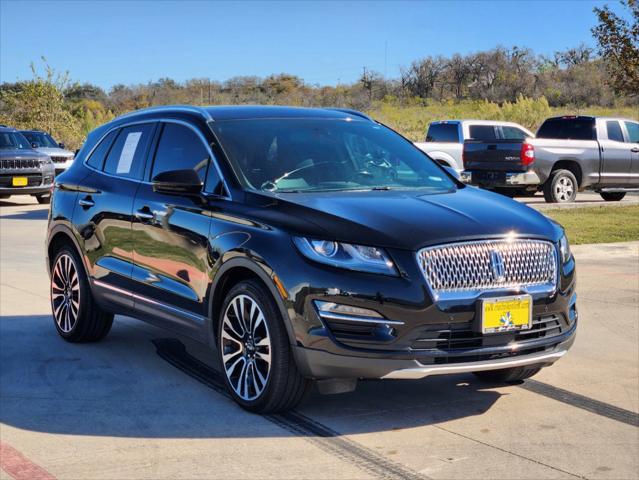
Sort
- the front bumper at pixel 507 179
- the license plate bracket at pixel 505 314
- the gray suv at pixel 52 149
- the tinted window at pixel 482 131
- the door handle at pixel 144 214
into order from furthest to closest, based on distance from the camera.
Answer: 1. the gray suv at pixel 52 149
2. the tinted window at pixel 482 131
3. the front bumper at pixel 507 179
4. the door handle at pixel 144 214
5. the license plate bracket at pixel 505 314

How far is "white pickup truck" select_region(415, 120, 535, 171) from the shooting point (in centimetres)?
2431

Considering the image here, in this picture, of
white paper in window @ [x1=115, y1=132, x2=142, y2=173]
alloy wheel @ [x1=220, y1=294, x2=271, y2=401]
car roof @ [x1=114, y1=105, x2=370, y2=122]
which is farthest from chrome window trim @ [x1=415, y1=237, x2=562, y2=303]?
white paper in window @ [x1=115, y1=132, x2=142, y2=173]

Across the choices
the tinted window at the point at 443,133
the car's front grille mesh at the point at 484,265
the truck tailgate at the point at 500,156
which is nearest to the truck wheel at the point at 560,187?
the truck tailgate at the point at 500,156

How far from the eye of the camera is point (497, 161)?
830 inches

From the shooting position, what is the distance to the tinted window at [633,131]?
23.3 m

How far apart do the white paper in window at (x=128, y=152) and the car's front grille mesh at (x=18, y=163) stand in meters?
17.3

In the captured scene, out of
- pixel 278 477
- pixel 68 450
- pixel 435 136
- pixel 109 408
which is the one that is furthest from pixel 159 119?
pixel 435 136

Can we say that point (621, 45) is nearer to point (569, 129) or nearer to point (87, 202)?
point (569, 129)

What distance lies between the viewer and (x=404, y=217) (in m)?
5.81

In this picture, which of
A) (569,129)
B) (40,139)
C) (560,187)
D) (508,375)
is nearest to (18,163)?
(40,139)

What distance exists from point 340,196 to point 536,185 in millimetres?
16038

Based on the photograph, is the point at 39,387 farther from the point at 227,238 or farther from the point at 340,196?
the point at 340,196

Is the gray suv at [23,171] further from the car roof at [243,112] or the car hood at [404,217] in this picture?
the car hood at [404,217]

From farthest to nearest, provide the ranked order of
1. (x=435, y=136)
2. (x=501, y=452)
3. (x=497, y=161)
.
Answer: (x=435, y=136)
(x=497, y=161)
(x=501, y=452)
